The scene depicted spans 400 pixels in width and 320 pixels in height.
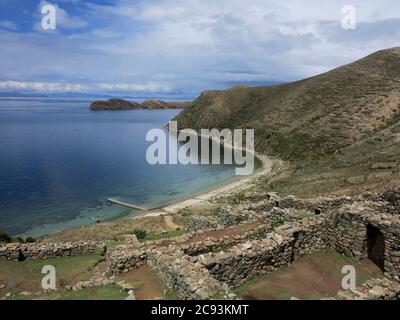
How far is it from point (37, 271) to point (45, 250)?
185cm

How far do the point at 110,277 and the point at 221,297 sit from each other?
22.6ft

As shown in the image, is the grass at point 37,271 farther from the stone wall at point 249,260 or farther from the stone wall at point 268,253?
the stone wall at point 268,253

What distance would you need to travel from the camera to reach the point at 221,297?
9.12 m

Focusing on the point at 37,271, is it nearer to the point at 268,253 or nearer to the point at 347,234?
the point at 268,253

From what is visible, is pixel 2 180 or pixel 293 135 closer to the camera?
pixel 2 180

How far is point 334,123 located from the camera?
93.2 meters

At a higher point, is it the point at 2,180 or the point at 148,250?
the point at 148,250

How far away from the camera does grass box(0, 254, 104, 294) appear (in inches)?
596

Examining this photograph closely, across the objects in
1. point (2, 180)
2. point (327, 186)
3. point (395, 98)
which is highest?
point (395, 98)

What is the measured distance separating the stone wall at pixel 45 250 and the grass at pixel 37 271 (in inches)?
11.7

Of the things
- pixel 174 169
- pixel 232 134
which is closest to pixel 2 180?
pixel 174 169

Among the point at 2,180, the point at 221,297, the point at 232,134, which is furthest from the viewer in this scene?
the point at 232,134

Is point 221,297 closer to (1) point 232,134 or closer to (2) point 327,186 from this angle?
(2) point 327,186

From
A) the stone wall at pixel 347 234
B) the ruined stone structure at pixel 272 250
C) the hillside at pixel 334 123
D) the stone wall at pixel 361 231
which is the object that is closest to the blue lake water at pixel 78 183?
the hillside at pixel 334 123
